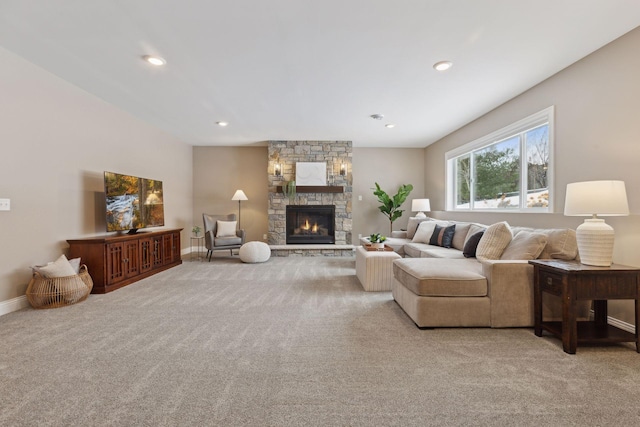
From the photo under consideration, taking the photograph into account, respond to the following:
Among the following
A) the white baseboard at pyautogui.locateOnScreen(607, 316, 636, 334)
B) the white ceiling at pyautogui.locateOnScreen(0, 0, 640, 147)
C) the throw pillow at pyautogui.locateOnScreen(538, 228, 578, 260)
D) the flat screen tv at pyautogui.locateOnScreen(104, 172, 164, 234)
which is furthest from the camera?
the flat screen tv at pyautogui.locateOnScreen(104, 172, 164, 234)

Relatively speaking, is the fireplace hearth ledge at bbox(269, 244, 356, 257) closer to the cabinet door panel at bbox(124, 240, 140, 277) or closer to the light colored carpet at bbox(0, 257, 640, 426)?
the cabinet door panel at bbox(124, 240, 140, 277)

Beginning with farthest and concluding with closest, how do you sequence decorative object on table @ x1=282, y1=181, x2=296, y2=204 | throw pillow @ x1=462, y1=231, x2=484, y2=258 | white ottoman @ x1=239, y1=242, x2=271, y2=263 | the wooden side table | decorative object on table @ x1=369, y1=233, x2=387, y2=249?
decorative object on table @ x1=282, y1=181, x2=296, y2=204
white ottoman @ x1=239, y1=242, x2=271, y2=263
decorative object on table @ x1=369, y1=233, x2=387, y2=249
throw pillow @ x1=462, y1=231, x2=484, y2=258
the wooden side table

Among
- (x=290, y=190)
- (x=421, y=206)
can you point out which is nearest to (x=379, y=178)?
(x=421, y=206)

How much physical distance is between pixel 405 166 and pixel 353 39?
5.18 m

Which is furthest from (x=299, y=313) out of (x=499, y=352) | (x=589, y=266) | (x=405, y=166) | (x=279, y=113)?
(x=405, y=166)

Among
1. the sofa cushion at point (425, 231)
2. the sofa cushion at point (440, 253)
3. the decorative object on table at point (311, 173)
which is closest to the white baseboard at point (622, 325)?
the sofa cushion at point (440, 253)

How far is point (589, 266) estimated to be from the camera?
7.30 feet

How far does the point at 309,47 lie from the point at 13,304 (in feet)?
12.9

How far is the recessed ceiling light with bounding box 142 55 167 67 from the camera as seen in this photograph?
3.04m

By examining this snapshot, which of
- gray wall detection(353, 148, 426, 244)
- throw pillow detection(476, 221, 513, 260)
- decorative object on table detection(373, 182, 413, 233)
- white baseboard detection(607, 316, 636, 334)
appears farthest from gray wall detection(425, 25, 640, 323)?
gray wall detection(353, 148, 426, 244)

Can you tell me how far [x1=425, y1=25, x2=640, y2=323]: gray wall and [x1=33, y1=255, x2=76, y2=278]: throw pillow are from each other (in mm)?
5475

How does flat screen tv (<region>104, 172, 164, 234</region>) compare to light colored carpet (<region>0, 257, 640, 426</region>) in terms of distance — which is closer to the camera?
light colored carpet (<region>0, 257, 640, 426</region>)

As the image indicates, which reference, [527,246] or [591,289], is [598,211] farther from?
[527,246]

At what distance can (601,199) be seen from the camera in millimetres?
2199
